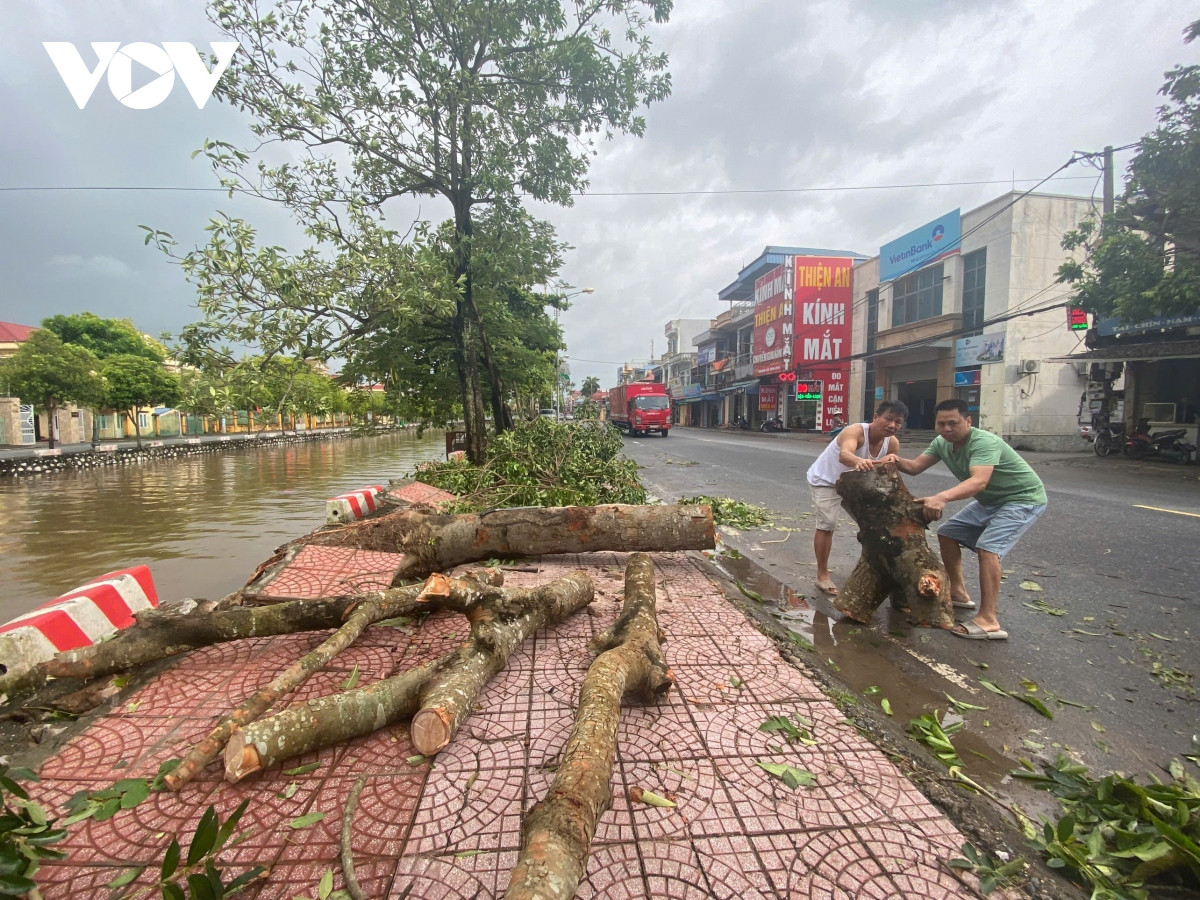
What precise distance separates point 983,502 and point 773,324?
30407mm

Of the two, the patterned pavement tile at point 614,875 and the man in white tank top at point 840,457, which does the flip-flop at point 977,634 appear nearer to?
the man in white tank top at point 840,457

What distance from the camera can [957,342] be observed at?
21125 mm

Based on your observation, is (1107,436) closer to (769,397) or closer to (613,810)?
(613,810)

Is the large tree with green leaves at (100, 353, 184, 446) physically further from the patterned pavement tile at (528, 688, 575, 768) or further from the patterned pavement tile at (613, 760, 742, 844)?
the patterned pavement tile at (613, 760, 742, 844)

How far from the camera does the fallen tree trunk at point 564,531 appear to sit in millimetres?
4395

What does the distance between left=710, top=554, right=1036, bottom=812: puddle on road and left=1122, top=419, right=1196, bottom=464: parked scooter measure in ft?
48.4

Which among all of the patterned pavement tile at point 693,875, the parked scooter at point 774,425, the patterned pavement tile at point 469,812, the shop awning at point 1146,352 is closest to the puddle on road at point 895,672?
the patterned pavement tile at point 693,875

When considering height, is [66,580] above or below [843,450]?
below

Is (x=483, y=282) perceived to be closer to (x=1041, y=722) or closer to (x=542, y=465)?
(x=542, y=465)

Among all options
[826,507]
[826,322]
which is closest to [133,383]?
[826,507]

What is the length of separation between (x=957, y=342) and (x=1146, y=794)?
23452 millimetres

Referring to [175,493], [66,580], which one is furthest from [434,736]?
[175,493]

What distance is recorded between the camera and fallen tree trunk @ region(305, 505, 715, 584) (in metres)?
4.39

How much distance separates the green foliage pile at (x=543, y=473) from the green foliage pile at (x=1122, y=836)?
174 inches
